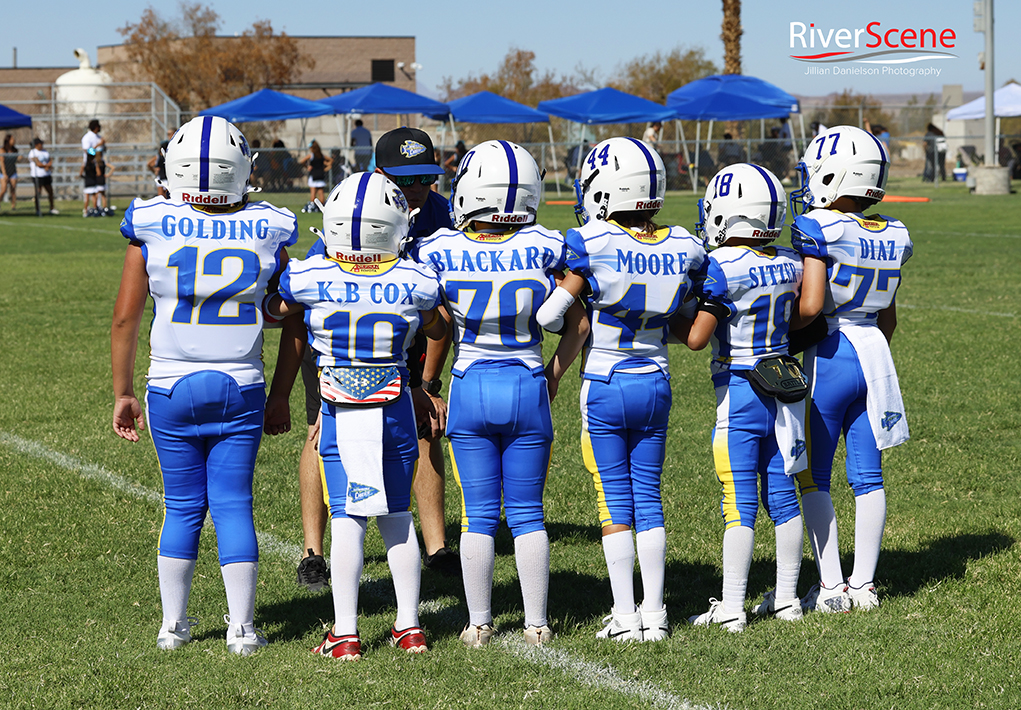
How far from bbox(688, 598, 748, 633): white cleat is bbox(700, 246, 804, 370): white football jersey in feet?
3.25

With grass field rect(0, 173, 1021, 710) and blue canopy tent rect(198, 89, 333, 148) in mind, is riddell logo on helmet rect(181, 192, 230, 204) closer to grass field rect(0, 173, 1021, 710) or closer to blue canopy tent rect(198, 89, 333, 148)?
grass field rect(0, 173, 1021, 710)

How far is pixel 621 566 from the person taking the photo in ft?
14.2

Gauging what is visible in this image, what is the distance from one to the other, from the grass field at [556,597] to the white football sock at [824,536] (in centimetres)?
22

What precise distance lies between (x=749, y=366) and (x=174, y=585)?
2.40 meters

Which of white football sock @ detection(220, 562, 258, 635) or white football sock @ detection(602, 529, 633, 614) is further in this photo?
white football sock @ detection(602, 529, 633, 614)

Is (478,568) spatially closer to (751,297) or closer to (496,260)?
(496,260)

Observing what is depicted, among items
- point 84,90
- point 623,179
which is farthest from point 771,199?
point 84,90

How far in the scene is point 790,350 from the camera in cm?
475

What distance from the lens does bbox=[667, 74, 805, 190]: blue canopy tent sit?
33.9 m

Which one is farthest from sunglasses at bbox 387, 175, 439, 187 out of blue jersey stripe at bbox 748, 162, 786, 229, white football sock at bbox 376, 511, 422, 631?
white football sock at bbox 376, 511, 422, 631

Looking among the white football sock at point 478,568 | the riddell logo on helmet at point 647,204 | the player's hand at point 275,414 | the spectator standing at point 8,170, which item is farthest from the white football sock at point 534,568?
the spectator standing at point 8,170

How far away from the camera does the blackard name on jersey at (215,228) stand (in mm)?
4094

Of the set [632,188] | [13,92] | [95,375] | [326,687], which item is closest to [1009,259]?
[95,375]

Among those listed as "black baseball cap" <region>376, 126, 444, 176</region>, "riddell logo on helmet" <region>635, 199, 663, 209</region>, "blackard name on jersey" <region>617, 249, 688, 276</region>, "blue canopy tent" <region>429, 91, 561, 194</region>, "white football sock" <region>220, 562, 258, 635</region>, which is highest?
"blue canopy tent" <region>429, 91, 561, 194</region>
